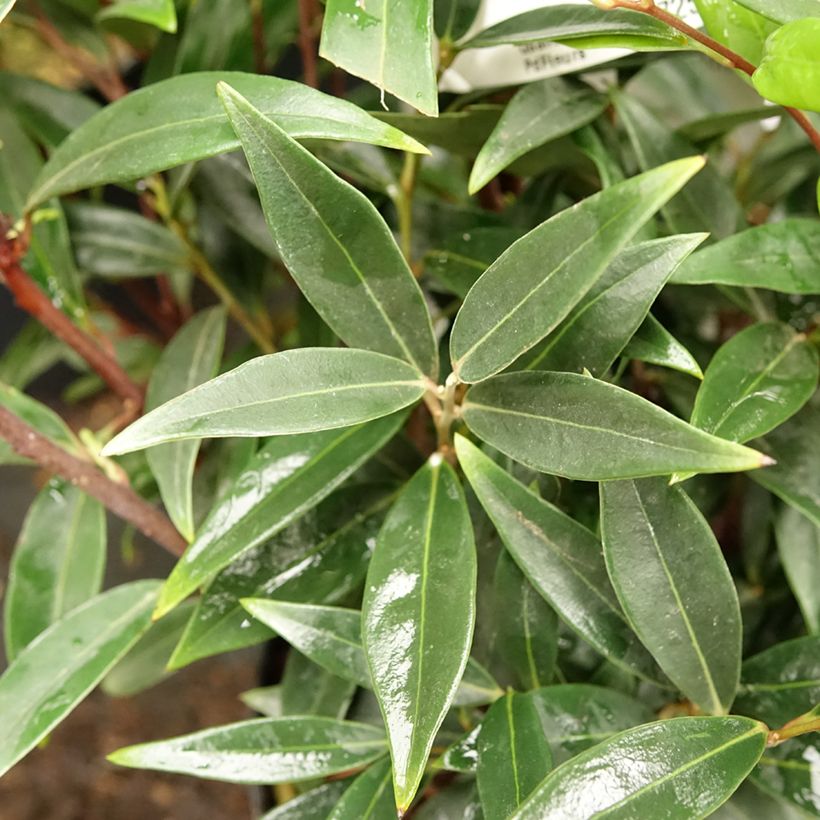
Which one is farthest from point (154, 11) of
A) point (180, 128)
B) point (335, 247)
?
point (335, 247)

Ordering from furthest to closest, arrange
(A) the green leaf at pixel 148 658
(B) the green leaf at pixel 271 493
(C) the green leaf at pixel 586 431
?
1. (A) the green leaf at pixel 148 658
2. (B) the green leaf at pixel 271 493
3. (C) the green leaf at pixel 586 431

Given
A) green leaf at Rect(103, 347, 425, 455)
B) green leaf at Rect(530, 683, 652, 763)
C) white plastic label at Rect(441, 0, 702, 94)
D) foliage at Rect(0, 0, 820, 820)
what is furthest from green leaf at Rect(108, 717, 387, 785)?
white plastic label at Rect(441, 0, 702, 94)

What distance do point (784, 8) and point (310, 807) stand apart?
55cm

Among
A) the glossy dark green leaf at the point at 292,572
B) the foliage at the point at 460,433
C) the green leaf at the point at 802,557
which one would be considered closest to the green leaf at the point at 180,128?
the foliage at the point at 460,433

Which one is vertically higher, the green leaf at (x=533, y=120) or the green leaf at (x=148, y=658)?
the green leaf at (x=533, y=120)

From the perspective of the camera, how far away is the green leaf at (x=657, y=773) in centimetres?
38

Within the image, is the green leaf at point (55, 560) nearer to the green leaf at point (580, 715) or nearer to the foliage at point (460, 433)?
the foliage at point (460, 433)

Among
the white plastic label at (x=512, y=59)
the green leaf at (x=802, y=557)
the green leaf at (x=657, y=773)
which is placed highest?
the white plastic label at (x=512, y=59)

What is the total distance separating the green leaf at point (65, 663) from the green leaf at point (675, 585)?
0.34 meters

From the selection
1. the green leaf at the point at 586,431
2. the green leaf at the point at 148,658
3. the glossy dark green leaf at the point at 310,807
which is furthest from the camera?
the green leaf at the point at 148,658

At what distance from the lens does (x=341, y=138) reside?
427mm

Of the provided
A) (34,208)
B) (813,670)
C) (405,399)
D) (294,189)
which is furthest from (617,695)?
(34,208)

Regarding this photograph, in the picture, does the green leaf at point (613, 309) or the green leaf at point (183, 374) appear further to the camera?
the green leaf at point (183, 374)

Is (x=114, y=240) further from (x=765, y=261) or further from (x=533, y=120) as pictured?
(x=765, y=261)
